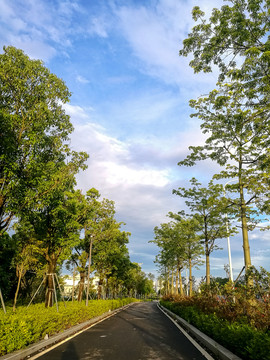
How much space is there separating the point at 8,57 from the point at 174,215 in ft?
79.8

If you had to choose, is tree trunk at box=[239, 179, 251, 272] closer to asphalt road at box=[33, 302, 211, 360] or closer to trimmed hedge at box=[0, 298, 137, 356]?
asphalt road at box=[33, 302, 211, 360]

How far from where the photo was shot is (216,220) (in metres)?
21.4

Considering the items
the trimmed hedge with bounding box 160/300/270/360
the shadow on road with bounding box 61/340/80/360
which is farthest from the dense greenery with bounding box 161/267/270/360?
the shadow on road with bounding box 61/340/80/360

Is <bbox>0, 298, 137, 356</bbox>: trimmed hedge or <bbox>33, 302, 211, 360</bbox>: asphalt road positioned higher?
<bbox>0, 298, 137, 356</bbox>: trimmed hedge

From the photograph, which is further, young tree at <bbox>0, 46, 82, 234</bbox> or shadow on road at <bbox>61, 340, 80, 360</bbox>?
young tree at <bbox>0, 46, 82, 234</bbox>

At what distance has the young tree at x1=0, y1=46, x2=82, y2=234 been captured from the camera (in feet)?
31.4

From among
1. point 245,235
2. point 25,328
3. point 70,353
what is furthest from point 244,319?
point 25,328

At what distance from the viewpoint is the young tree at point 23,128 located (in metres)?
9.58

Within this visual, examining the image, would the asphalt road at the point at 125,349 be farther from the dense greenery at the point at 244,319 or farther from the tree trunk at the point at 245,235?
the tree trunk at the point at 245,235

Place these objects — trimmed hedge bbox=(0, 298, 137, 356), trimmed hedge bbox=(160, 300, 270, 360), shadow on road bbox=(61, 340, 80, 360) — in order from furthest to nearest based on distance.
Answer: shadow on road bbox=(61, 340, 80, 360) < trimmed hedge bbox=(0, 298, 137, 356) < trimmed hedge bbox=(160, 300, 270, 360)

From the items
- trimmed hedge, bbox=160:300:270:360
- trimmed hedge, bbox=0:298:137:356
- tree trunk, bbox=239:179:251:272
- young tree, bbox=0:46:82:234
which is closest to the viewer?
trimmed hedge, bbox=160:300:270:360

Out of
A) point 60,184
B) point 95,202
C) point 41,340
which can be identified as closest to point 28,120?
point 60,184

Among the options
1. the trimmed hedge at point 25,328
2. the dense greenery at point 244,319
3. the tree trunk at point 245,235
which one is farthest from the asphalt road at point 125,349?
the tree trunk at point 245,235

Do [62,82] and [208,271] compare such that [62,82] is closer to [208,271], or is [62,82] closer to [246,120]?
[246,120]
